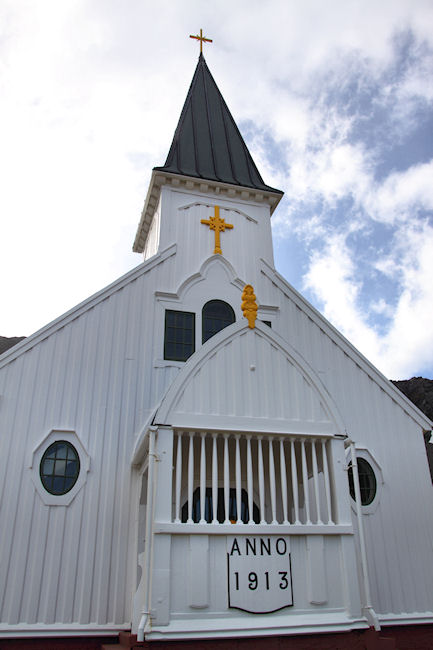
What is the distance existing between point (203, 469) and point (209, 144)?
1166 centimetres

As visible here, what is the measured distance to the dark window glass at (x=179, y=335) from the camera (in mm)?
12117

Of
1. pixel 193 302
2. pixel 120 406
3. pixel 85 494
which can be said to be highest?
pixel 193 302

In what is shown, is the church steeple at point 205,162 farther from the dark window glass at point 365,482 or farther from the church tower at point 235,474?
the dark window glass at point 365,482

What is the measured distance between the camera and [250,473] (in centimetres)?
860

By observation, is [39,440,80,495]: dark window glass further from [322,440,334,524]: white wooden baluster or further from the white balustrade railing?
[322,440,334,524]: white wooden baluster

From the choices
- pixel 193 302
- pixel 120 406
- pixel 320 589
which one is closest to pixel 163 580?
pixel 320 589

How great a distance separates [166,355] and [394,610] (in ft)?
22.2

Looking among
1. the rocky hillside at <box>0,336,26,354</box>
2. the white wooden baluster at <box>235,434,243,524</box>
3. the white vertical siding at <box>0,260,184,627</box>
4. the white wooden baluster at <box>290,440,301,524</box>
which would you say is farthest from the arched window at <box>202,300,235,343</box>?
the rocky hillside at <box>0,336,26,354</box>

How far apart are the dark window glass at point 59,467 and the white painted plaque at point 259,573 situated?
3617mm

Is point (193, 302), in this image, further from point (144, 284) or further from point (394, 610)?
point (394, 610)

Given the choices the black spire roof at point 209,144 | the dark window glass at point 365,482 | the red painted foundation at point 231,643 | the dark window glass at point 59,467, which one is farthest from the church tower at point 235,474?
the black spire roof at point 209,144

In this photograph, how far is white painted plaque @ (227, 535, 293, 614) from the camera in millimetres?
7789

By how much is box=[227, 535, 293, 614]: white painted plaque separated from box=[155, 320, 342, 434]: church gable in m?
1.78

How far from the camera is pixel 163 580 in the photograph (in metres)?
7.57
